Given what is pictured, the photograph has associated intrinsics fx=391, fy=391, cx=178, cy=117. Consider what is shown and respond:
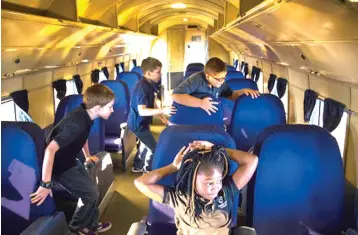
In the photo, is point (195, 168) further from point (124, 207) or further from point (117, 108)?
point (117, 108)

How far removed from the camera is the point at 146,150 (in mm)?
5871

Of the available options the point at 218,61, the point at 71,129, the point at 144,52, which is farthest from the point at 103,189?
the point at 144,52

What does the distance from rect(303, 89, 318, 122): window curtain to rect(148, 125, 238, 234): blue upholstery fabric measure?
2661 mm

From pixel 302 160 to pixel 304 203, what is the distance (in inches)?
13.0

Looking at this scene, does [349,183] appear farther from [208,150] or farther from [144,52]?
[144,52]

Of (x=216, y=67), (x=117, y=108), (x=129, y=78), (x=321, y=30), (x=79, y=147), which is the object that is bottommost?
(x=117, y=108)

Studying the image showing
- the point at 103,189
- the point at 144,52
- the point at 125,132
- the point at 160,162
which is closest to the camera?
the point at 160,162

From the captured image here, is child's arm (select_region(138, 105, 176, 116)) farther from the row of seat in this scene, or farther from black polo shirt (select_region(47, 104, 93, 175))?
the row of seat

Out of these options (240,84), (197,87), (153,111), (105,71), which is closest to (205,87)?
(197,87)

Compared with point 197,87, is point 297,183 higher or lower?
lower

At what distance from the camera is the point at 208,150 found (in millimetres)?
2402

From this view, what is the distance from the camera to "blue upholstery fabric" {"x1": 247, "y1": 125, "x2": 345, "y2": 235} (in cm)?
286

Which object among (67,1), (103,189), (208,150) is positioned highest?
(67,1)

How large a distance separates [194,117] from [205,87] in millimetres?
362
